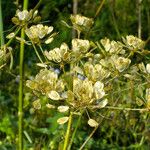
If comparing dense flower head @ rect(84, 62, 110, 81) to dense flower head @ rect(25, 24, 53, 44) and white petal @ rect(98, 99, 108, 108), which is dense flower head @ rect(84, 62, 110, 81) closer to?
white petal @ rect(98, 99, 108, 108)

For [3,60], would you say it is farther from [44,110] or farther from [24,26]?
[44,110]

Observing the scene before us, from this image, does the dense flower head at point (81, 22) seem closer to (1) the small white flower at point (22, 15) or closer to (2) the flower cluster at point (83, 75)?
(2) the flower cluster at point (83, 75)

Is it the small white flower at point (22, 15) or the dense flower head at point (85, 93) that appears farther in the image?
the small white flower at point (22, 15)

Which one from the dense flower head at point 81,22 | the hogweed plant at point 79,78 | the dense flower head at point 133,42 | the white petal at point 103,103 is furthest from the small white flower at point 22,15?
the white petal at point 103,103

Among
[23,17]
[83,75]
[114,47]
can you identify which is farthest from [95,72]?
[23,17]

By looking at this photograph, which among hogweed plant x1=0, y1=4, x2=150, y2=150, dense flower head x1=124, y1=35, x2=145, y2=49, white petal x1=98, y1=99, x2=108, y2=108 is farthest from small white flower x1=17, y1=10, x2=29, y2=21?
white petal x1=98, y1=99, x2=108, y2=108

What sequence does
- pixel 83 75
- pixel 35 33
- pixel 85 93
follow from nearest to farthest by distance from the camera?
1. pixel 85 93
2. pixel 83 75
3. pixel 35 33

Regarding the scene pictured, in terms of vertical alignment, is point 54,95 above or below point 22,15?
below

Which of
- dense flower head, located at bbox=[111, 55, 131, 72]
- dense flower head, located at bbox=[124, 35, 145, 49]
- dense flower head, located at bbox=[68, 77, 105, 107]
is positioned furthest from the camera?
dense flower head, located at bbox=[124, 35, 145, 49]

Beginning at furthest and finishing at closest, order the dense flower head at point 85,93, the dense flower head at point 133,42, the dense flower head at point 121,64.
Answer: the dense flower head at point 133,42 → the dense flower head at point 121,64 → the dense flower head at point 85,93

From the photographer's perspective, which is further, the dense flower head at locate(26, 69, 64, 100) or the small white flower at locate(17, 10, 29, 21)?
the small white flower at locate(17, 10, 29, 21)

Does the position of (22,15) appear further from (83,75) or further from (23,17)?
(83,75)

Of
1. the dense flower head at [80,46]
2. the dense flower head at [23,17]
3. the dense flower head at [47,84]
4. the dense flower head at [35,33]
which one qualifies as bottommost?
the dense flower head at [47,84]
